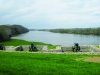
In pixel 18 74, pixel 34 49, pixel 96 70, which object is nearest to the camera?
pixel 18 74

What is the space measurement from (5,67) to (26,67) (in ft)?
4.67

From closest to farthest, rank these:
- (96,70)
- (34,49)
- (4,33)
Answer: (96,70) → (34,49) → (4,33)

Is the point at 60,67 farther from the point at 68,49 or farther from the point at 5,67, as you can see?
the point at 68,49

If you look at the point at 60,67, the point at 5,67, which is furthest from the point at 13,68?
the point at 60,67

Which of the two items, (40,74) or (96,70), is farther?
(96,70)

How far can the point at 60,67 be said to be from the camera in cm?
1280

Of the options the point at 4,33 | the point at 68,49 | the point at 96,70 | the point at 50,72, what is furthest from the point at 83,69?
the point at 4,33

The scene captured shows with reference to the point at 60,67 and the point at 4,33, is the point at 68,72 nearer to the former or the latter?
the point at 60,67

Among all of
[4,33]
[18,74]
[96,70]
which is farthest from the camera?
[4,33]

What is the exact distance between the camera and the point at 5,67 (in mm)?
12391

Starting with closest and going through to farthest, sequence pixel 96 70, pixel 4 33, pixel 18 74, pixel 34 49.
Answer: pixel 18 74
pixel 96 70
pixel 34 49
pixel 4 33

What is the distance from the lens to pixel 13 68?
40.0 ft

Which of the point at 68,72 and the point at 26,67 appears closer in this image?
the point at 68,72

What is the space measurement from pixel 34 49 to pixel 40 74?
54.2 ft
